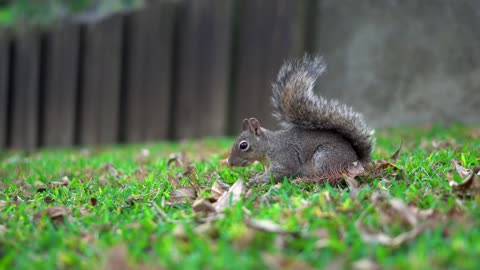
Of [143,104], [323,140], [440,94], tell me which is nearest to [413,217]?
[323,140]

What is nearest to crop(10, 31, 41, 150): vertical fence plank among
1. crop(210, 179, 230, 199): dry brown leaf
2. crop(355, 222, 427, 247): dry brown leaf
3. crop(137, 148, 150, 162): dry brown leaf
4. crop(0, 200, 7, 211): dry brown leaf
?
crop(137, 148, 150, 162): dry brown leaf

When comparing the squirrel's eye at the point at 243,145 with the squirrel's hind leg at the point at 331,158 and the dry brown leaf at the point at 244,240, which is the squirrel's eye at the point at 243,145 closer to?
the squirrel's hind leg at the point at 331,158

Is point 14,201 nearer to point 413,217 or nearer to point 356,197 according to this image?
point 356,197

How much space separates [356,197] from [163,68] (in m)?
5.53

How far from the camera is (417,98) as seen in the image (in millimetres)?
6230

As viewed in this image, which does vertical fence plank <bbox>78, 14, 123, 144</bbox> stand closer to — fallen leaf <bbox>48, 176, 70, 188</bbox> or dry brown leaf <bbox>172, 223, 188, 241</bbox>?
fallen leaf <bbox>48, 176, 70, 188</bbox>

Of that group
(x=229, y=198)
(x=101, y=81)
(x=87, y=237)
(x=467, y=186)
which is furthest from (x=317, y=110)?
(x=101, y=81)

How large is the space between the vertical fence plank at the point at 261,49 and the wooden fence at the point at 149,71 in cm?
1

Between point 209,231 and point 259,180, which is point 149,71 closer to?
point 259,180

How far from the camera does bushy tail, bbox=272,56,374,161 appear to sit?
3.43 m

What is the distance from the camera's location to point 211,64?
7.16 metres

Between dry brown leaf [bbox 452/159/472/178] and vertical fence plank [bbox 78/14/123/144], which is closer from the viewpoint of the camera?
dry brown leaf [bbox 452/159/472/178]

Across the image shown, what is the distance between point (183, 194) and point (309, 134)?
38.6 inches

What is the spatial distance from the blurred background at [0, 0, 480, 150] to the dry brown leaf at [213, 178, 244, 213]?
3574mm
